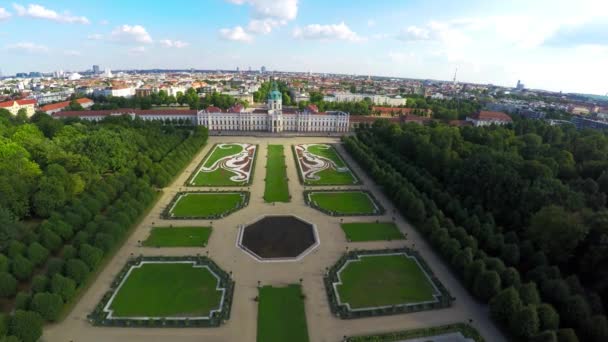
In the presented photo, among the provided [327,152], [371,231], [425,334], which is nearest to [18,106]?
[327,152]

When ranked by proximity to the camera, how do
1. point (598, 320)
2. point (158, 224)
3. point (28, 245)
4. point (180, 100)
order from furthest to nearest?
point (180, 100) < point (158, 224) < point (28, 245) < point (598, 320)

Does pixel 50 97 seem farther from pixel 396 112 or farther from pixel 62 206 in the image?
pixel 396 112

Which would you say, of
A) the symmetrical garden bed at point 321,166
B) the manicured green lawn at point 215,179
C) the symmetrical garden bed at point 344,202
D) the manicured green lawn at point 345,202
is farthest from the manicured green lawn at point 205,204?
the symmetrical garden bed at point 321,166

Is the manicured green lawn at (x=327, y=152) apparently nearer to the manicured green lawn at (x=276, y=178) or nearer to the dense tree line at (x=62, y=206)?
the manicured green lawn at (x=276, y=178)

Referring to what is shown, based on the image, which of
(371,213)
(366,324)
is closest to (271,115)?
(371,213)

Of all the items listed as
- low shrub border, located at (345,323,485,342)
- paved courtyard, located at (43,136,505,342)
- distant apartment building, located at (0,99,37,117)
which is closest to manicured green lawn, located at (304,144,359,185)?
paved courtyard, located at (43,136,505,342)

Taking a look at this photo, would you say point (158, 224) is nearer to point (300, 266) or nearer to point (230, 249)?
point (230, 249)
